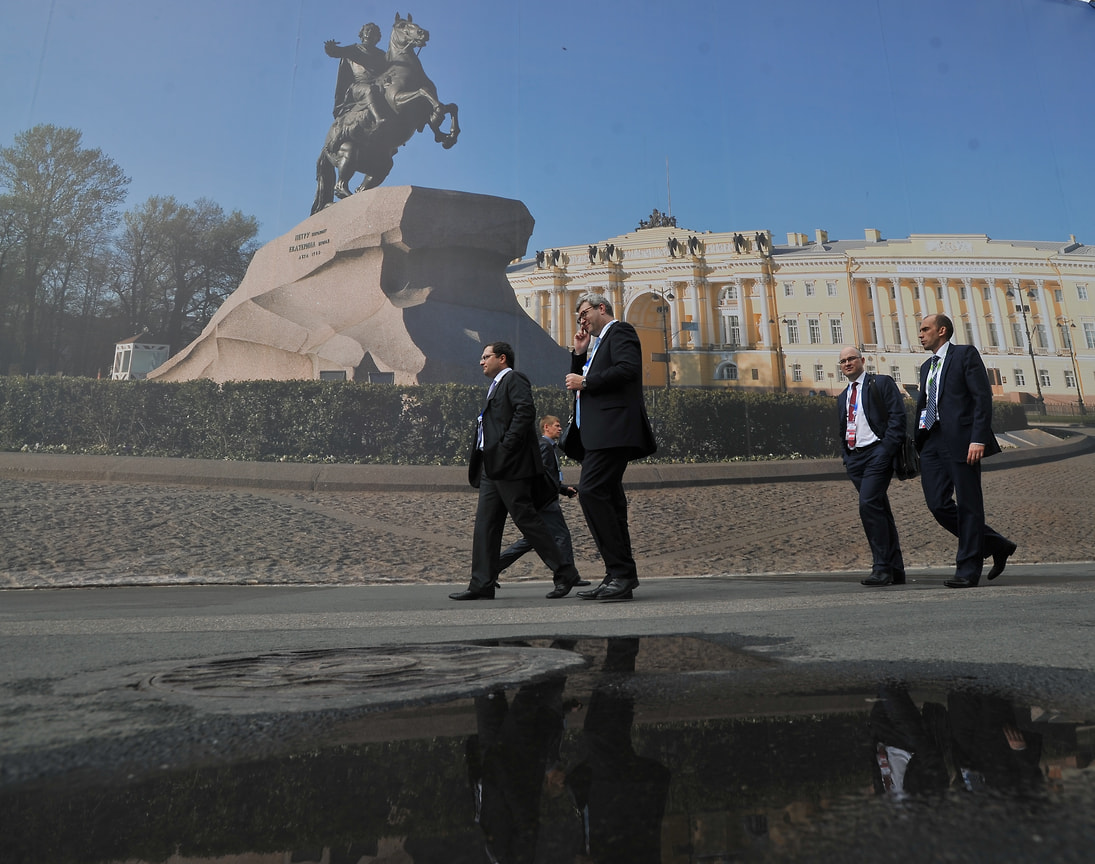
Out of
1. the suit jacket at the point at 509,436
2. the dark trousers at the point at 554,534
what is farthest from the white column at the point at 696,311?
the suit jacket at the point at 509,436

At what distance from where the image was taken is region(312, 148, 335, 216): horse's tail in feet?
65.9

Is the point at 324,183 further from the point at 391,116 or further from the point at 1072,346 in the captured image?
the point at 1072,346

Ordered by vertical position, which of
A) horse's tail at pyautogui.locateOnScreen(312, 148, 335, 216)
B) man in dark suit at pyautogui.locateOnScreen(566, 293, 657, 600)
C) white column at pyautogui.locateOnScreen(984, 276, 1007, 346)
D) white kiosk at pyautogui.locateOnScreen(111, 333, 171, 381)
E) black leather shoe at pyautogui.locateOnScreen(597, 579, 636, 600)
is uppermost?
horse's tail at pyautogui.locateOnScreen(312, 148, 335, 216)

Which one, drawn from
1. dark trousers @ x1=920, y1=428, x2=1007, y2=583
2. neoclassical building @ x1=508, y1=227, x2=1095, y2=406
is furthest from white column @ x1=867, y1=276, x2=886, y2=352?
dark trousers @ x1=920, y1=428, x2=1007, y2=583

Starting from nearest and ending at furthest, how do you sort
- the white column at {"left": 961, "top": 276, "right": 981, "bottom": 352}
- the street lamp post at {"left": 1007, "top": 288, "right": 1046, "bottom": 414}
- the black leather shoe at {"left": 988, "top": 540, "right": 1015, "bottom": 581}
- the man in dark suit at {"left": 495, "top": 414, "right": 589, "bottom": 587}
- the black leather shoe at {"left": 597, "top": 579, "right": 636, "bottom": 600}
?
1. the black leather shoe at {"left": 597, "top": 579, "right": 636, "bottom": 600}
2. the black leather shoe at {"left": 988, "top": 540, "right": 1015, "bottom": 581}
3. the man in dark suit at {"left": 495, "top": 414, "right": 589, "bottom": 587}
4. the street lamp post at {"left": 1007, "top": 288, "right": 1046, "bottom": 414}
5. the white column at {"left": 961, "top": 276, "right": 981, "bottom": 352}

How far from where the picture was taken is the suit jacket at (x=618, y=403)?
4.21 m

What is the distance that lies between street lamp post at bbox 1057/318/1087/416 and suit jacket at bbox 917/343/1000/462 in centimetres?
1540

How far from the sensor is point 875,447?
5.17 m

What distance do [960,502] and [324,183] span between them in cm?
1903

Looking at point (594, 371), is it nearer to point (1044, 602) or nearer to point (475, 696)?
point (1044, 602)

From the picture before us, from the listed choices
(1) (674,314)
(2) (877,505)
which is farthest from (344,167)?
(2) (877,505)

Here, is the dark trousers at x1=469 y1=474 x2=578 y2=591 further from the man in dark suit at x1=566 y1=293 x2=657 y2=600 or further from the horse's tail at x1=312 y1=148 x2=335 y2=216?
the horse's tail at x1=312 y1=148 x2=335 y2=216

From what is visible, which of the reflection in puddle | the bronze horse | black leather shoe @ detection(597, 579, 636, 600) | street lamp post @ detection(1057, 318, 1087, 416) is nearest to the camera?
the reflection in puddle

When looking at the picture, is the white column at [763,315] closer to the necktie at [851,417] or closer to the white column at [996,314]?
the white column at [996,314]
